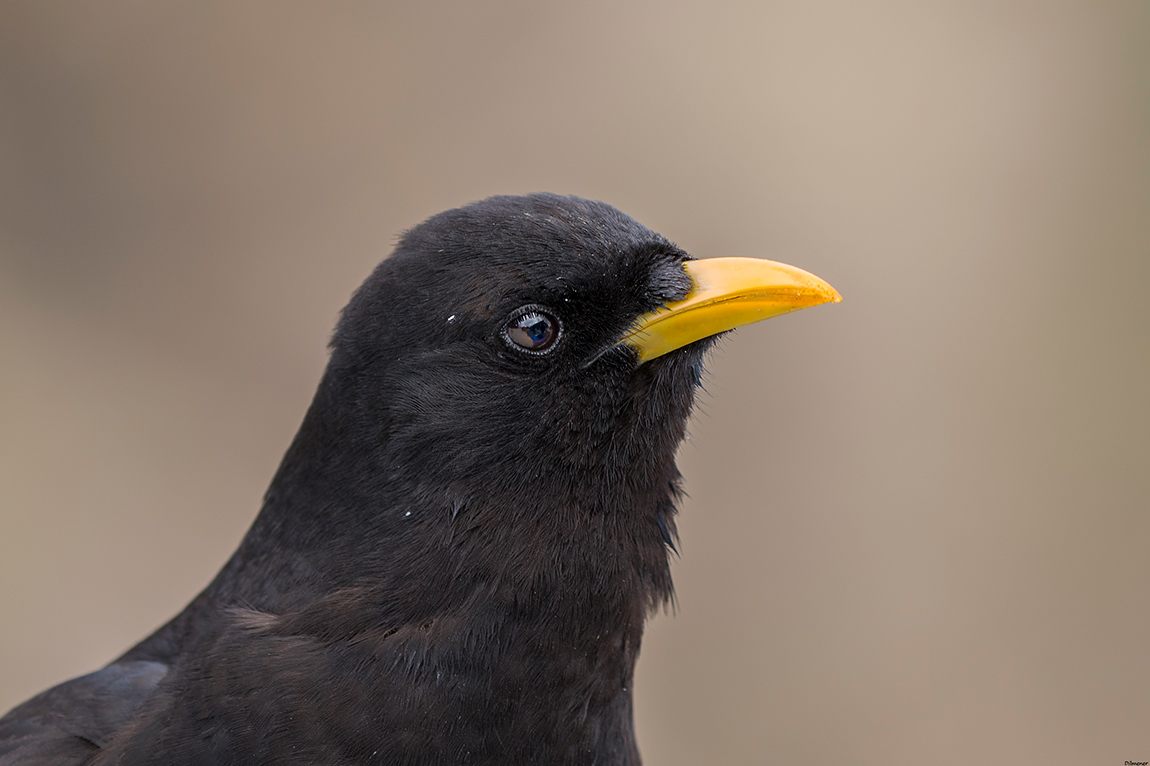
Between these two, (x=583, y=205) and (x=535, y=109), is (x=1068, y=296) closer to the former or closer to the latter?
(x=535, y=109)

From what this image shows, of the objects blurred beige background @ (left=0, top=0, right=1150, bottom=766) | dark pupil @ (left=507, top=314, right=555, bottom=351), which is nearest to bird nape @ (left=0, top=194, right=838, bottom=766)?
dark pupil @ (left=507, top=314, right=555, bottom=351)

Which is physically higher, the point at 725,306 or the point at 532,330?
the point at 532,330

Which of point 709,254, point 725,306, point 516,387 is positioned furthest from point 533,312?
point 709,254

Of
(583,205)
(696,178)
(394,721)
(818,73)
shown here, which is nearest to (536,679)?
(394,721)

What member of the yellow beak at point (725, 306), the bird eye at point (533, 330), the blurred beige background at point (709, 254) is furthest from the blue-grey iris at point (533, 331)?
the blurred beige background at point (709, 254)

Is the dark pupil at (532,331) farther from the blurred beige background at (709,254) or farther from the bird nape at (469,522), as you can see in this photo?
the blurred beige background at (709,254)

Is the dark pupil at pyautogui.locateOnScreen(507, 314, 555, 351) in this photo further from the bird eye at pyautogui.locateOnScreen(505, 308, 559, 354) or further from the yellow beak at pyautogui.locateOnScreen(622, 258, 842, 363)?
the yellow beak at pyautogui.locateOnScreen(622, 258, 842, 363)

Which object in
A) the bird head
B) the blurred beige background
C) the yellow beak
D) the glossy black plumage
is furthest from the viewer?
the blurred beige background

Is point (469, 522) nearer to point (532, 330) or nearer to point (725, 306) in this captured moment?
point (532, 330)
